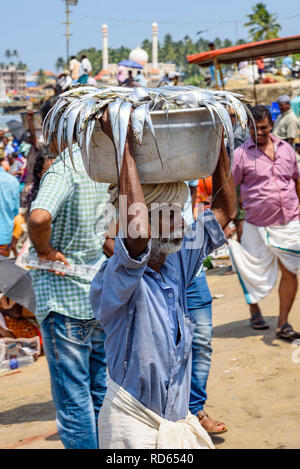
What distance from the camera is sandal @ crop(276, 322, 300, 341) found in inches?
248

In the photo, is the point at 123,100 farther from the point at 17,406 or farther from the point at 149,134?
the point at 17,406

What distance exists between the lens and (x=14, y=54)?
7662 inches

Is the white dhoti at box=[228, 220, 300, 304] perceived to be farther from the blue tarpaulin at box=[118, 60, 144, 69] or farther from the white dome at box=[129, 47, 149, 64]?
the white dome at box=[129, 47, 149, 64]

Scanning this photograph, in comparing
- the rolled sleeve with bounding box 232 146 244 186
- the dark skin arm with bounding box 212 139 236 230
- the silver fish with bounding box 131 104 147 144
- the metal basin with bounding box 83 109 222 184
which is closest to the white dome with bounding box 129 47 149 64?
the rolled sleeve with bounding box 232 146 244 186

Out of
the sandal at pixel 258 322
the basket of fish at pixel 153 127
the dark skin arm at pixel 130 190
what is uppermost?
the basket of fish at pixel 153 127

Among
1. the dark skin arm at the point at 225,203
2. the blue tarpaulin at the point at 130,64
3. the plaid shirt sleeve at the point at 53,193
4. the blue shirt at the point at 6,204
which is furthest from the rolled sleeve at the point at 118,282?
the blue tarpaulin at the point at 130,64

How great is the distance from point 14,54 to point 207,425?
201278mm

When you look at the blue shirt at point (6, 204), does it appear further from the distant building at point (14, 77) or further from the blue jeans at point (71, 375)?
the distant building at point (14, 77)

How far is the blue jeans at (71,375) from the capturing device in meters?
3.61

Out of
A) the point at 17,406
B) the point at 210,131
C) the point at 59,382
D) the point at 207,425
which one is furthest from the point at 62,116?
the point at 17,406

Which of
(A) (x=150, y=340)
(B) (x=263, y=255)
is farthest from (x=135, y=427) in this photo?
(B) (x=263, y=255)

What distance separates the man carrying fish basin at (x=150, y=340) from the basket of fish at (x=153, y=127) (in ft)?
0.36

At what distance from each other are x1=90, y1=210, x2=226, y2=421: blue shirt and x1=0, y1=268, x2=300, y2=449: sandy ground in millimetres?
2167

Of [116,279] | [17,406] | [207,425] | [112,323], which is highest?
[116,279]
